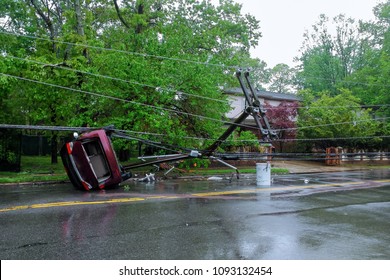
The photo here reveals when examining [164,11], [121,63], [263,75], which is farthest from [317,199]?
[263,75]

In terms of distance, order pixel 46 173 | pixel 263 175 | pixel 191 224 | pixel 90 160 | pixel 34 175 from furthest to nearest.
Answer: pixel 46 173
pixel 34 175
pixel 263 175
pixel 90 160
pixel 191 224

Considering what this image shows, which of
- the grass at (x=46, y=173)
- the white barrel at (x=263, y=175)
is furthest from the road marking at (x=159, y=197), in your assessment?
the grass at (x=46, y=173)

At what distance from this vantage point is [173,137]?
1530 cm

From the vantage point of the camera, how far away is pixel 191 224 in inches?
293

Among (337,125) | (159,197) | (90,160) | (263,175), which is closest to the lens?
(159,197)

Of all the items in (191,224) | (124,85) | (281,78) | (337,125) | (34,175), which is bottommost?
(191,224)

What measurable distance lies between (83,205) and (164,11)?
18117 mm

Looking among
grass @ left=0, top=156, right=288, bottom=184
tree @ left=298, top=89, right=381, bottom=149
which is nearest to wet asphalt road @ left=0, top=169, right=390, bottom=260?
grass @ left=0, top=156, right=288, bottom=184

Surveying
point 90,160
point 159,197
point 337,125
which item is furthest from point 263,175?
point 337,125

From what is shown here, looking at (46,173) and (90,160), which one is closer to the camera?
(90,160)

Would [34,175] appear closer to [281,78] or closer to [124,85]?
[124,85]

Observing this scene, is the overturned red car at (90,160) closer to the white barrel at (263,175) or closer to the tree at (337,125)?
the white barrel at (263,175)

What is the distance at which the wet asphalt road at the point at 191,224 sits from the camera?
18.2ft

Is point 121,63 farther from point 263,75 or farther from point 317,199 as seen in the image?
point 263,75
